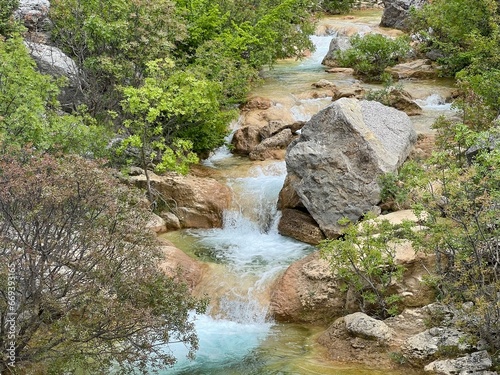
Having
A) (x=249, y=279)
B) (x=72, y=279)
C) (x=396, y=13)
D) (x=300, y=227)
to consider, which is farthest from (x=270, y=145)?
(x=396, y=13)

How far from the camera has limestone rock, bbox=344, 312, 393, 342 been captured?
1131cm

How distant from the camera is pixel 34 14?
2069 cm

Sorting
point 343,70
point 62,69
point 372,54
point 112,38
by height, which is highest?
point 112,38

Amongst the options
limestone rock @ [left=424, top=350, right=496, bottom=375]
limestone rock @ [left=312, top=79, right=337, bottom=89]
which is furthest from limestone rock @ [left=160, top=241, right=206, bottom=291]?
limestone rock @ [left=312, top=79, right=337, bottom=89]

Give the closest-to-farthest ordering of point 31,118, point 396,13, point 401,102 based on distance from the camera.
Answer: point 31,118 < point 401,102 < point 396,13

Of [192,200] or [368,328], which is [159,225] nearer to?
[192,200]

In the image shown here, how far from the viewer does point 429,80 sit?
26.2 m

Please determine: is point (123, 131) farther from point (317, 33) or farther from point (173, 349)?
point (317, 33)

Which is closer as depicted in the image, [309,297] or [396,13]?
[309,297]

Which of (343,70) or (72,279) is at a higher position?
(343,70)

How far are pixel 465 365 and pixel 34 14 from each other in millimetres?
16244

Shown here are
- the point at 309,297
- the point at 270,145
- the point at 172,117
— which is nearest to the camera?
the point at 309,297

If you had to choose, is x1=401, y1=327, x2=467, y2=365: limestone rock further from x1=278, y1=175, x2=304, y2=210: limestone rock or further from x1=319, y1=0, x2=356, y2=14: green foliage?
x1=319, y1=0, x2=356, y2=14: green foliage

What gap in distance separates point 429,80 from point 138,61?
12.2 metres
